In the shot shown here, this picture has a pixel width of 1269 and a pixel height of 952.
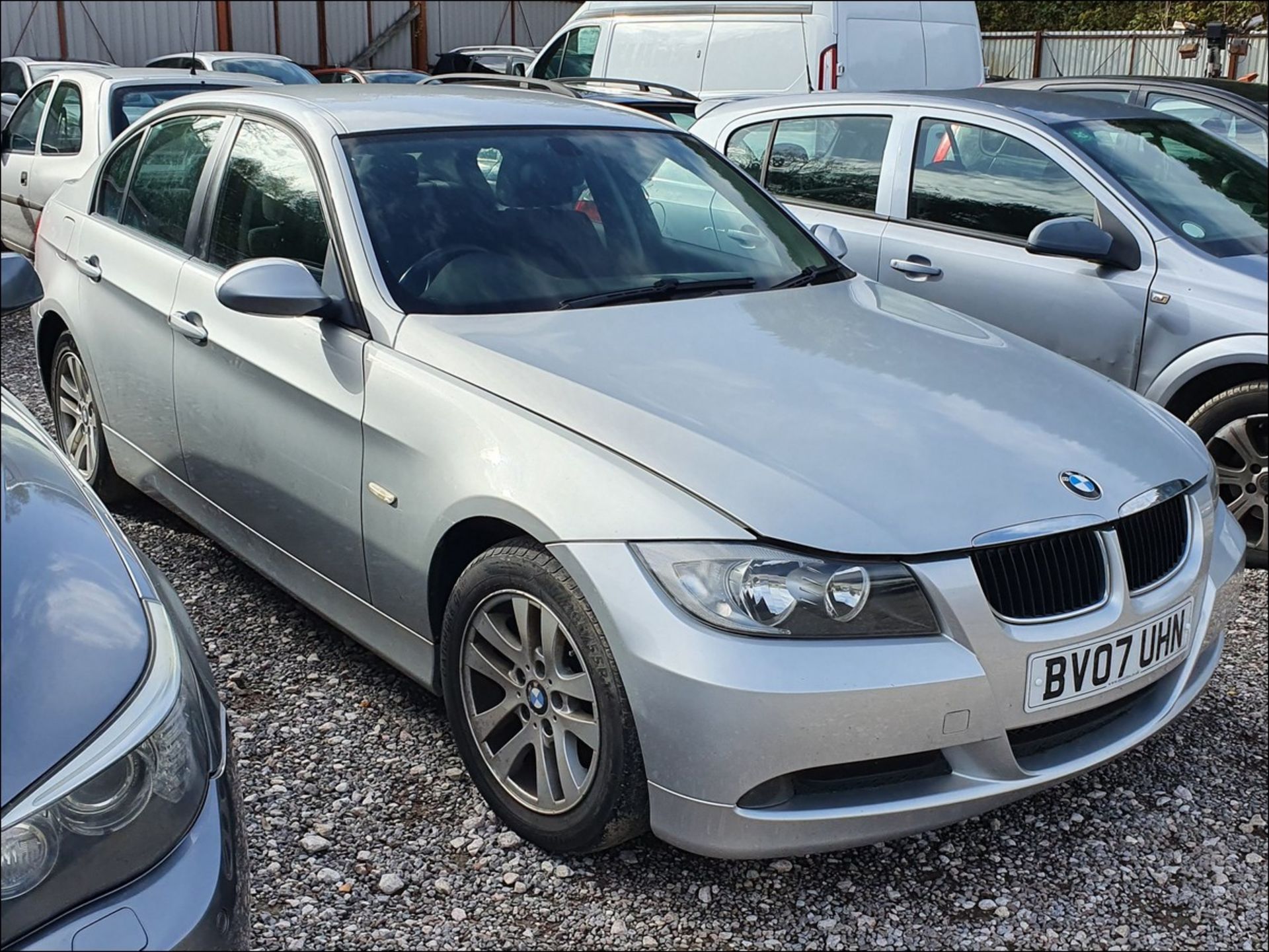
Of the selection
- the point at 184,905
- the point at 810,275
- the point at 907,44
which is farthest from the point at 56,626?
the point at 907,44

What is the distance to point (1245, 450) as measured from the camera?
4715 millimetres

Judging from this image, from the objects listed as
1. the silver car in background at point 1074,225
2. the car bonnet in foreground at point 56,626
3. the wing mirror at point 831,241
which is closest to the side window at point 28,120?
the silver car in background at point 1074,225

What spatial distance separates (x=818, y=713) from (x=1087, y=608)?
0.68 m

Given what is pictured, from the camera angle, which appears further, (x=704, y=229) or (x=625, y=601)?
(x=704, y=229)

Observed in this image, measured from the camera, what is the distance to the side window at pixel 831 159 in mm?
5957

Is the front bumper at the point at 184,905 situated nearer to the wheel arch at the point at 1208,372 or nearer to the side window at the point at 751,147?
the wheel arch at the point at 1208,372

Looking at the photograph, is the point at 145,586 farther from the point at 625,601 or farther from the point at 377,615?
the point at 377,615

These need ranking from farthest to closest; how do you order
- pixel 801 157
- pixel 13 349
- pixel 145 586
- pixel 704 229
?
pixel 13 349
pixel 801 157
pixel 704 229
pixel 145 586

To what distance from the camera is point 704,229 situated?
13.3 ft

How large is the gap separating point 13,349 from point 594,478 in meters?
6.54

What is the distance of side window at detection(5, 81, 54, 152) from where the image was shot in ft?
30.4

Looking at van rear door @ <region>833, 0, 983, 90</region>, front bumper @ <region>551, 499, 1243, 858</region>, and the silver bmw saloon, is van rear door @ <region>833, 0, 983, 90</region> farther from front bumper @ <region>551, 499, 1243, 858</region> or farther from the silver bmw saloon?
front bumper @ <region>551, 499, 1243, 858</region>

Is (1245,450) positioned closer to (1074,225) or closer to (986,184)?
(1074,225)

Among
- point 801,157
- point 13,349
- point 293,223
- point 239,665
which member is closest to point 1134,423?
point 293,223
